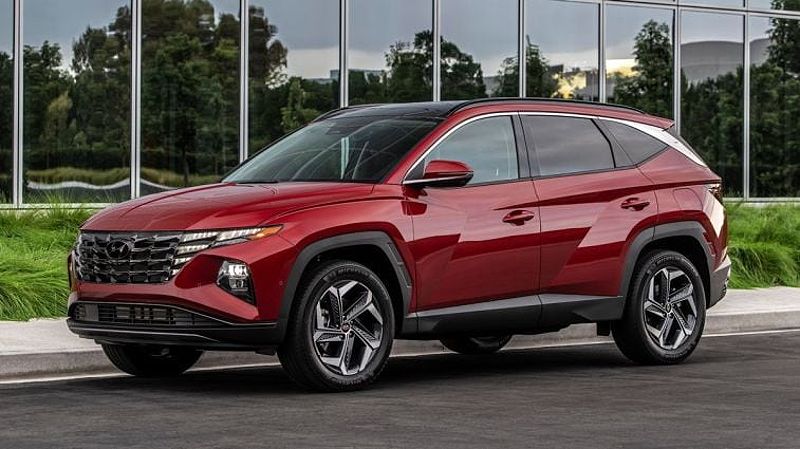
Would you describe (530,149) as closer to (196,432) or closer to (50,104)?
(196,432)

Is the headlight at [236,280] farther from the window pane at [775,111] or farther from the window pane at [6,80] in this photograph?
the window pane at [775,111]

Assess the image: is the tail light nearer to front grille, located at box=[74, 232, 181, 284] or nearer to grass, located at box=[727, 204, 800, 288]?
front grille, located at box=[74, 232, 181, 284]

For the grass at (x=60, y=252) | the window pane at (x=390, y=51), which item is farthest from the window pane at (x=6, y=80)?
the window pane at (x=390, y=51)

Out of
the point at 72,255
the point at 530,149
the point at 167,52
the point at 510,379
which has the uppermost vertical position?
the point at 167,52

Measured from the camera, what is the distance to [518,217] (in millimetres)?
Result: 10797

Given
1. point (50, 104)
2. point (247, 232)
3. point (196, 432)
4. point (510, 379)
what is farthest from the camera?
point (50, 104)

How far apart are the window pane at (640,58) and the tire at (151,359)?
1570cm

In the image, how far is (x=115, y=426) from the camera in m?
8.66

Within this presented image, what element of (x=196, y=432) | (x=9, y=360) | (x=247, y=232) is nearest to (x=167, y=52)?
(x=9, y=360)

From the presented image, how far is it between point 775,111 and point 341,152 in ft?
61.1

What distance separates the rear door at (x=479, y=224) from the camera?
408 inches

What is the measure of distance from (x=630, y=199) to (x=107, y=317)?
378 centimetres

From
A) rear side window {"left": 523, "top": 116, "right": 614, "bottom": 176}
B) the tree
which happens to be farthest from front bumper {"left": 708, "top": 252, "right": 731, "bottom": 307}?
the tree

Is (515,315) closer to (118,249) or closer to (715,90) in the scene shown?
(118,249)
